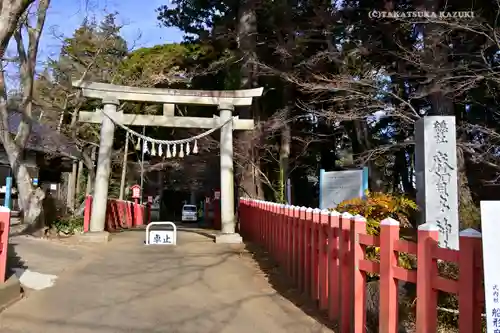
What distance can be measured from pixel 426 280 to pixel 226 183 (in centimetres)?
1155

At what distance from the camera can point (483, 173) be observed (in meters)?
19.7

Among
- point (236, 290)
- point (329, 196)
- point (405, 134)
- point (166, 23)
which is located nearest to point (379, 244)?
point (236, 290)

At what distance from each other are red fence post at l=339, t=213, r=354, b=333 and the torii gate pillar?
30.8 feet

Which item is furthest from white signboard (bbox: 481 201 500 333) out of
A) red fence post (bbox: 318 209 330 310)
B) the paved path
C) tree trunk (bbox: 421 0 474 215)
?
tree trunk (bbox: 421 0 474 215)

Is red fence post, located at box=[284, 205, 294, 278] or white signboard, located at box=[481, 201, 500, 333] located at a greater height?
white signboard, located at box=[481, 201, 500, 333]

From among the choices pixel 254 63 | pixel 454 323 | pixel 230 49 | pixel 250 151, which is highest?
pixel 230 49

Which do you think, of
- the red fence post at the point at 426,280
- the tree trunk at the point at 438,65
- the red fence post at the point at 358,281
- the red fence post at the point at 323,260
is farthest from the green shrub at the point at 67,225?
the red fence post at the point at 426,280

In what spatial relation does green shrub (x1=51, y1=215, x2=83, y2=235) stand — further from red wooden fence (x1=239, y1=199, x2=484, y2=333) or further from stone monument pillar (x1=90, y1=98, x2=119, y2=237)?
red wooden fence (x1=239, y1=199, x2=484, y2=333)

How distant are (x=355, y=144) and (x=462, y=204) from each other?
33.3ft

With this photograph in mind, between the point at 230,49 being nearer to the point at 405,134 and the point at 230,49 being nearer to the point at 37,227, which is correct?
the point at 405,134

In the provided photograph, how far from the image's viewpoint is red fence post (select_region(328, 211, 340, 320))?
20.3 feet

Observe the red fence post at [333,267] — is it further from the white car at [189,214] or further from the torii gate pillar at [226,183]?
the white car at [189,214]

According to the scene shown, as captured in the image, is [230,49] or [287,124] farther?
[230,49]

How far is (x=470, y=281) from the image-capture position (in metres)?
3.64
